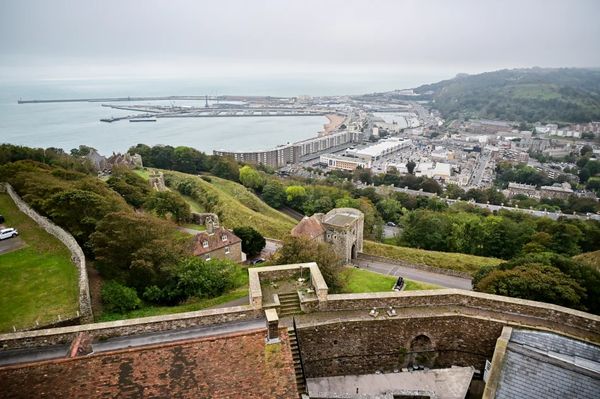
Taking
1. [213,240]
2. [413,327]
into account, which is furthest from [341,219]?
[413,327]

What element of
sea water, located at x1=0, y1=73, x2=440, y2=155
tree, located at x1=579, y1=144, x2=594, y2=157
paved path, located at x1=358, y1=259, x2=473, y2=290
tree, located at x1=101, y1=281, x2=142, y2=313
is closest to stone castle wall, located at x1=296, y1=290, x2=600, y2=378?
tree, located at x1=101, y1=281, x2=142, y2=313

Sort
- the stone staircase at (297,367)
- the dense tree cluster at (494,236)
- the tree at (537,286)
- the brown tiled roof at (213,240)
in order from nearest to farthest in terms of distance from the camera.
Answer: the stone staircase at (297,367), the tree at (537,286), the brown tiled roof at (213,240), the dense tree cluster at (494,236)

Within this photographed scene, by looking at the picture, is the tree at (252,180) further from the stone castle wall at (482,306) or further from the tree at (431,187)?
the stone castle wall at (482,306)

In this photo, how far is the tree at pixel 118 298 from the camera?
15796mm

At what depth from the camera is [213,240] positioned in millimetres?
25500

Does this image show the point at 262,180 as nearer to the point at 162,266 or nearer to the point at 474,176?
the point at 162,266

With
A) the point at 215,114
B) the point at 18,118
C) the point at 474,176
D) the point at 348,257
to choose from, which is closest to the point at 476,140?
the point at 474,176

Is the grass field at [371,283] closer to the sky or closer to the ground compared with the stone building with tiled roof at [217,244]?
closer to the ground

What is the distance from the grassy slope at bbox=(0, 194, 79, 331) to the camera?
13953mm

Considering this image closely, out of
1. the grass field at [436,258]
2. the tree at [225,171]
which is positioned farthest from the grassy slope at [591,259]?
the tree at [225,171]

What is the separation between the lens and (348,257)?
1147 inches

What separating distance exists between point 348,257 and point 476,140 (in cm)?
13530

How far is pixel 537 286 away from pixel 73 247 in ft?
71.4

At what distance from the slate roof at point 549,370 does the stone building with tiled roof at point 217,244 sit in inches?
757
